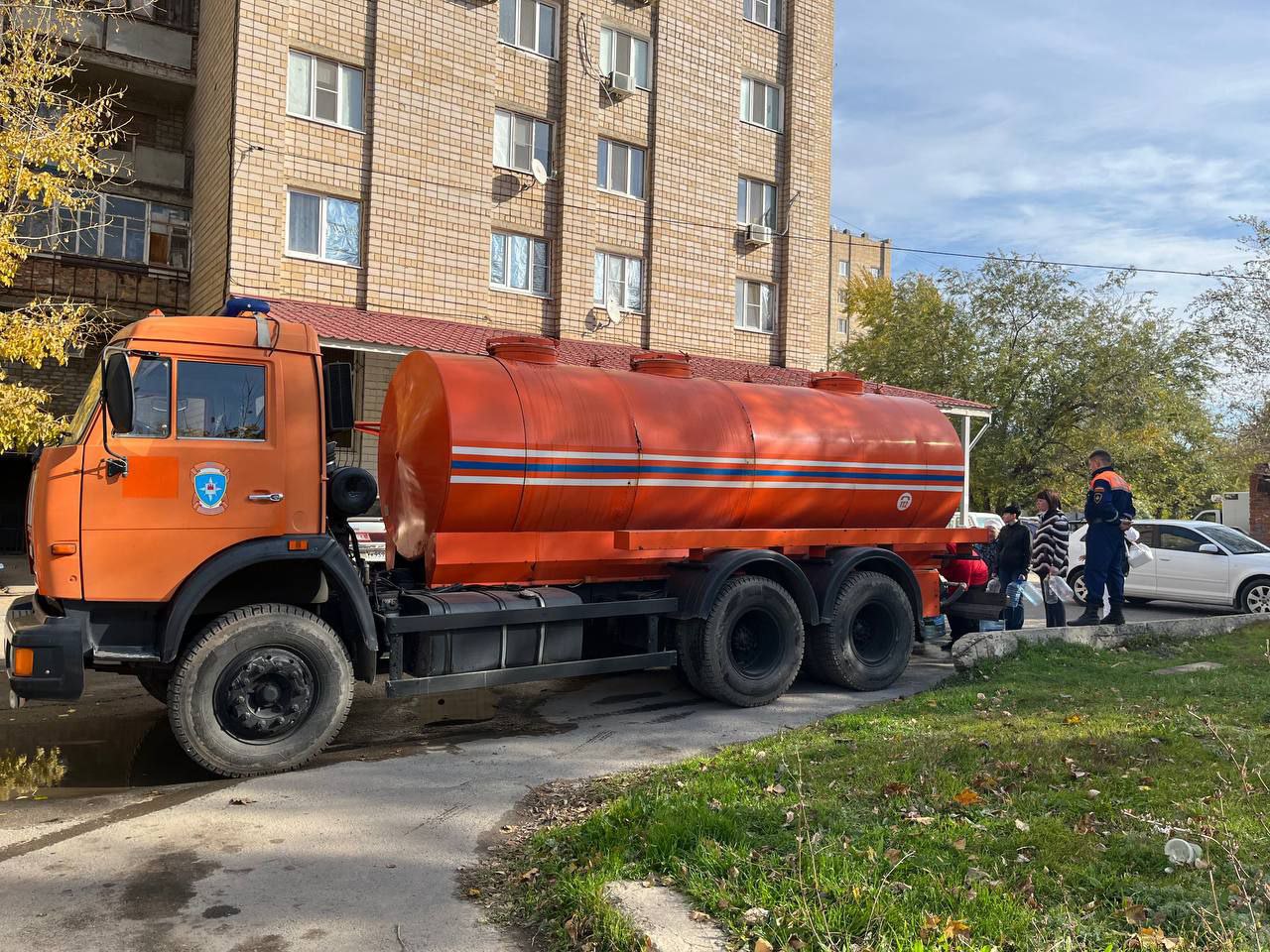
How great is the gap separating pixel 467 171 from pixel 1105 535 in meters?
13.4

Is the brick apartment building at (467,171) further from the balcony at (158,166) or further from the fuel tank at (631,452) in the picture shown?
the fuel tank at (631,452)

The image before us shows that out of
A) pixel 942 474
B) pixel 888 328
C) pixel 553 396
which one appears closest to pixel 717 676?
pixel 553 396

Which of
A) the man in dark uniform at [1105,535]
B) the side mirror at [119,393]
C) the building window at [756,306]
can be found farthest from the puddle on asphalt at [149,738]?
the building window at [756,306]

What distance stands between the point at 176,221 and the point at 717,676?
17.1 metres

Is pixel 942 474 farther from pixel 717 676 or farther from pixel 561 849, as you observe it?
pixel 561 849

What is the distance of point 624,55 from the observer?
2147 cm

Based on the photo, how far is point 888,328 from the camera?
3098 centimetres

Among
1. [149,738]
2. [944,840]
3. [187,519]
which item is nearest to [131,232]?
[149,738]

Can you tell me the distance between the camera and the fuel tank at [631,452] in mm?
7055

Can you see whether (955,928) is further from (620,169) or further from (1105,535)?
(620,169)

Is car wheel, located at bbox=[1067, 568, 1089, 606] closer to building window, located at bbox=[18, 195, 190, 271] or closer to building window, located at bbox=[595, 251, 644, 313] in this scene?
building window, located at bbox=[595, 251, 644, 313]

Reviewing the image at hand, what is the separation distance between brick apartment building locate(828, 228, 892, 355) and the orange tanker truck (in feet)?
173

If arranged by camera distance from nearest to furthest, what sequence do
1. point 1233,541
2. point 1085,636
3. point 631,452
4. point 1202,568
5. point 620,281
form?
point 631,452 < point 1085,636 < point 1202,568 < point 1233,541 < point 620,281

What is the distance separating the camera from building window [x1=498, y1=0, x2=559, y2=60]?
65.7ft
